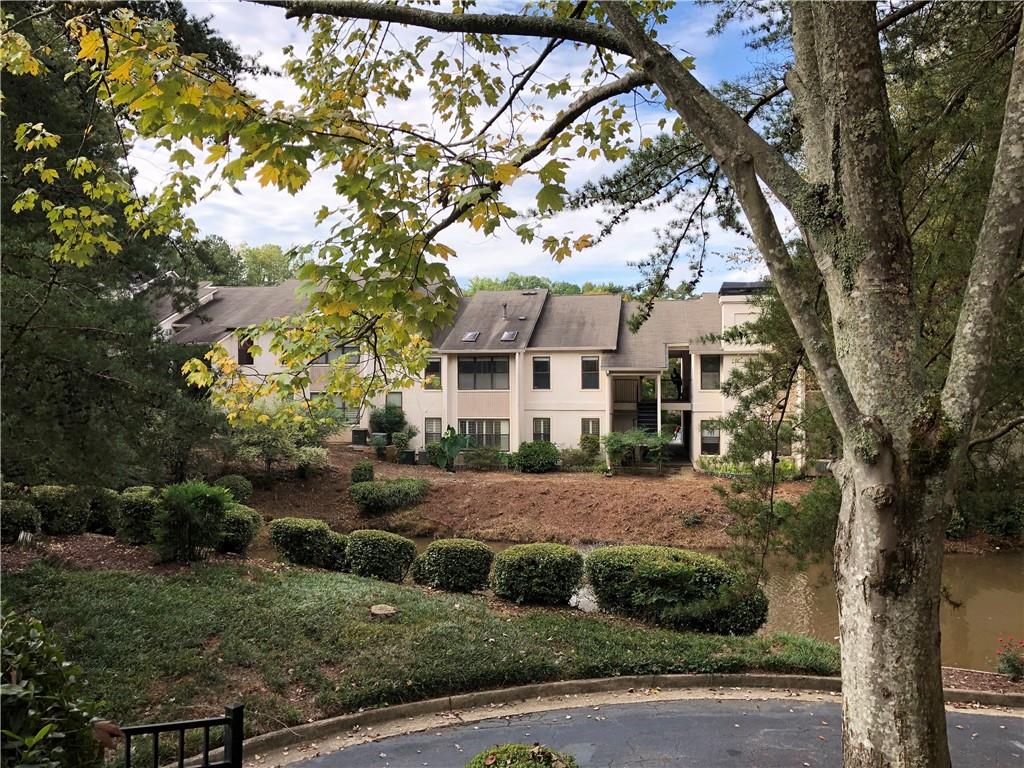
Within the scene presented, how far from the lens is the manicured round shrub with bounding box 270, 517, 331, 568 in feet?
46.0

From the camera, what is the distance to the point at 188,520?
1179 cm

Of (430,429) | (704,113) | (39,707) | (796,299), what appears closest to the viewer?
(39,707)

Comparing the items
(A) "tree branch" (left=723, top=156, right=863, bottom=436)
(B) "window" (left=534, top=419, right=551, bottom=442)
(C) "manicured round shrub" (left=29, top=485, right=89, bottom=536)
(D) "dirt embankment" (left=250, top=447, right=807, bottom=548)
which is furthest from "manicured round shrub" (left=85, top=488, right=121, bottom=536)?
(B) "window" (left=534, top=419, right=551, bottom=442)

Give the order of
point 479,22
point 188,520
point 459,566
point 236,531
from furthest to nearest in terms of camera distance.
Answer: point 236,531
point 459,566
point 188,520
point 479,22

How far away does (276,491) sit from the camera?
79.6ft

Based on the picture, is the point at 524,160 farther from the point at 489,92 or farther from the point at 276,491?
the point at 276,491

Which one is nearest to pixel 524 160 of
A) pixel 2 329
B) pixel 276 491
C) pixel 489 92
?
pixel 489 92

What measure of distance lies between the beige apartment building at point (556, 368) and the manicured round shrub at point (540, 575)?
18301mm

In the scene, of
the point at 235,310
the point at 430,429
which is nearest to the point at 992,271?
the point at 430,429

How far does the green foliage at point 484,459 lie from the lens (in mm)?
29469

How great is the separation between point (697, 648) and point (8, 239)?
1048 centimetres

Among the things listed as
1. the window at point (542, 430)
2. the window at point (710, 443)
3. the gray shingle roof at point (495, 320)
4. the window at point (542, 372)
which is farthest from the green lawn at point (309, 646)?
the gray shingle roof at point (495, 320)

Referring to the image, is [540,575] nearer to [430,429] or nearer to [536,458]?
[536,458]

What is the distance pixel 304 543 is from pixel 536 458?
15.3 meters
